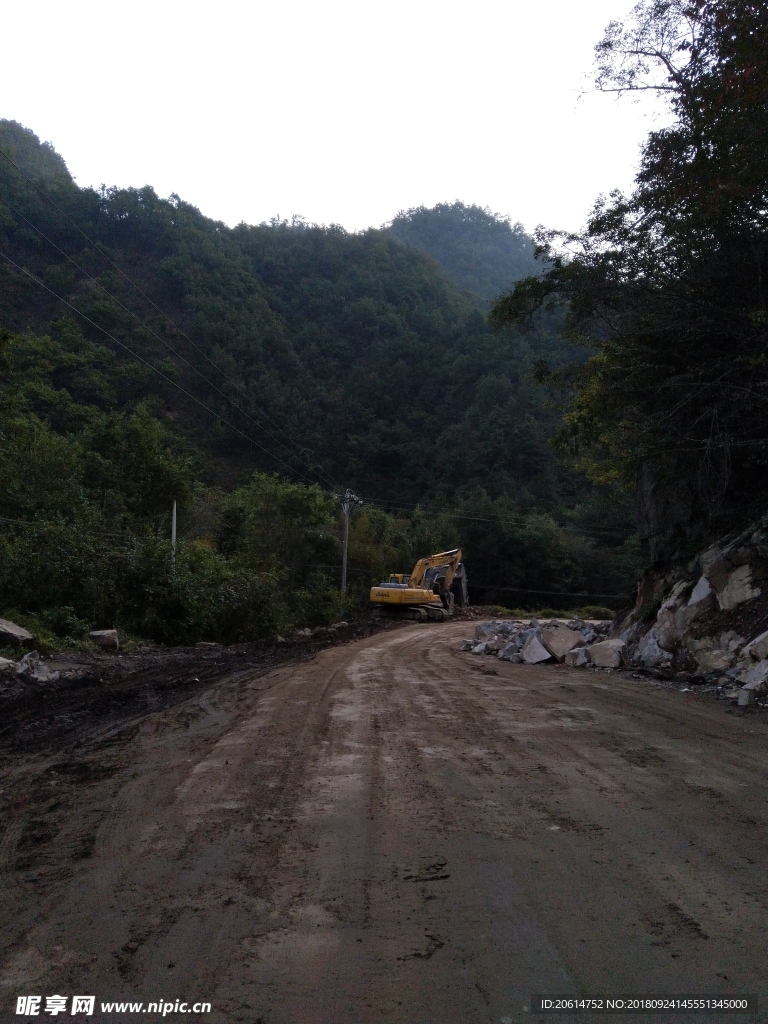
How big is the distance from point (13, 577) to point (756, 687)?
54.5 feet

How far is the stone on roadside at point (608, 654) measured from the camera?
1420 centimetres

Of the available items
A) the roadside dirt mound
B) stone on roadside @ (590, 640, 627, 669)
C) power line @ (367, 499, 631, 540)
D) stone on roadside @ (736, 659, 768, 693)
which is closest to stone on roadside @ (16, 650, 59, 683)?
the roadside dirt mound

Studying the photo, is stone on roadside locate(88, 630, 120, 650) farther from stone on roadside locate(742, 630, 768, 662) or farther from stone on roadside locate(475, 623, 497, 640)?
stone on roadside locate(742, 630, 768, 662)

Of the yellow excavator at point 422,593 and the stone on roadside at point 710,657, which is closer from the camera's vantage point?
the stone on roadside at point 710,657

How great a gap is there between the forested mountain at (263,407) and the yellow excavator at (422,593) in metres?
3.47

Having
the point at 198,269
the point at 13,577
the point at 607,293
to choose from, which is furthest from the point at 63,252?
the point at 607,293

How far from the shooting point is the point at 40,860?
451 cm

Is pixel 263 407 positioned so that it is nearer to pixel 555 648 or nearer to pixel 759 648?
pixel 555 648

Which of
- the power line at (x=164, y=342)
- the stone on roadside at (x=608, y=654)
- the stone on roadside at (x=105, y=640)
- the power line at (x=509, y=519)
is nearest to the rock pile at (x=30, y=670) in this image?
the stone on roadside at (x=105, y=640)

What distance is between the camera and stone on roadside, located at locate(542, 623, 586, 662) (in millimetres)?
15711

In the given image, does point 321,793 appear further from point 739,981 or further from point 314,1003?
point 739,981

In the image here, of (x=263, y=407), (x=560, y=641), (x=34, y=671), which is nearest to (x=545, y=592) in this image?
(x=263, y=407)

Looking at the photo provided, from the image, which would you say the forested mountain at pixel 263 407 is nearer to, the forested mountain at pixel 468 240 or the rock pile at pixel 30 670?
the rock pile at pixel 30 670

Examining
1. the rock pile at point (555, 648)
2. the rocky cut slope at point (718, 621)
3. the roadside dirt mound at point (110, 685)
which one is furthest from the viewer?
the rock pile at point (555, 648)
